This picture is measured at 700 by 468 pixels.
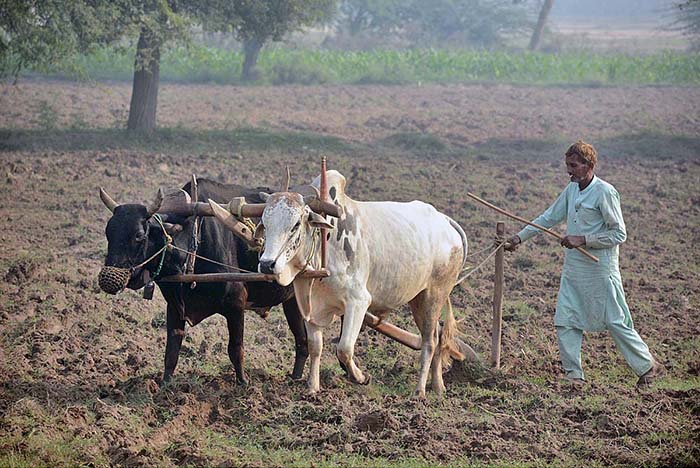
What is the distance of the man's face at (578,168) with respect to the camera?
799cm

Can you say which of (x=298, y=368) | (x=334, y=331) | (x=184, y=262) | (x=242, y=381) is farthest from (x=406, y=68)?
(x=184, y=262)

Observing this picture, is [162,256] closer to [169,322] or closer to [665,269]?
[169,322]

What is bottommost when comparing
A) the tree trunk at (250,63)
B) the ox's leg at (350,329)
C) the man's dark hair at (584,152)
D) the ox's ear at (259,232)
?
the tree trunk at (250,63)

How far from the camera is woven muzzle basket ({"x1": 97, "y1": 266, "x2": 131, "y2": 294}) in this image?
7109 mm

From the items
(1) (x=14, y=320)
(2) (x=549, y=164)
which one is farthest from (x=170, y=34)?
(1) (x=14, y=320)

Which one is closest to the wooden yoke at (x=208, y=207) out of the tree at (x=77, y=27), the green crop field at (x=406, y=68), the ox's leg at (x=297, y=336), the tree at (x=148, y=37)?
the ox's leg at (x=297, y=336)

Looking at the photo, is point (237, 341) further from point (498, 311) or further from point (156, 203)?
point (498, 311)

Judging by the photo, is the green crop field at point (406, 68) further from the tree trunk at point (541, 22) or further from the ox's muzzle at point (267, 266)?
the ox's muzzle at point (267, 266)

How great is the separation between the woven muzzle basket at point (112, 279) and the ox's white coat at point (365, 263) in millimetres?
1170

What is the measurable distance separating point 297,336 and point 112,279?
80.2 inches

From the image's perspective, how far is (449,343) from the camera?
8.48 metres

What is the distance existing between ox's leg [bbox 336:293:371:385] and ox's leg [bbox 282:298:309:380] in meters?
1.03

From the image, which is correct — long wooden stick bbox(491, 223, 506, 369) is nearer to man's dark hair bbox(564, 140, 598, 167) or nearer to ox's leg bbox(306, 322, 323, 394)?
man's dark hair bbox(564, 140, 598, 167)

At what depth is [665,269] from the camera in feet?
41.6
